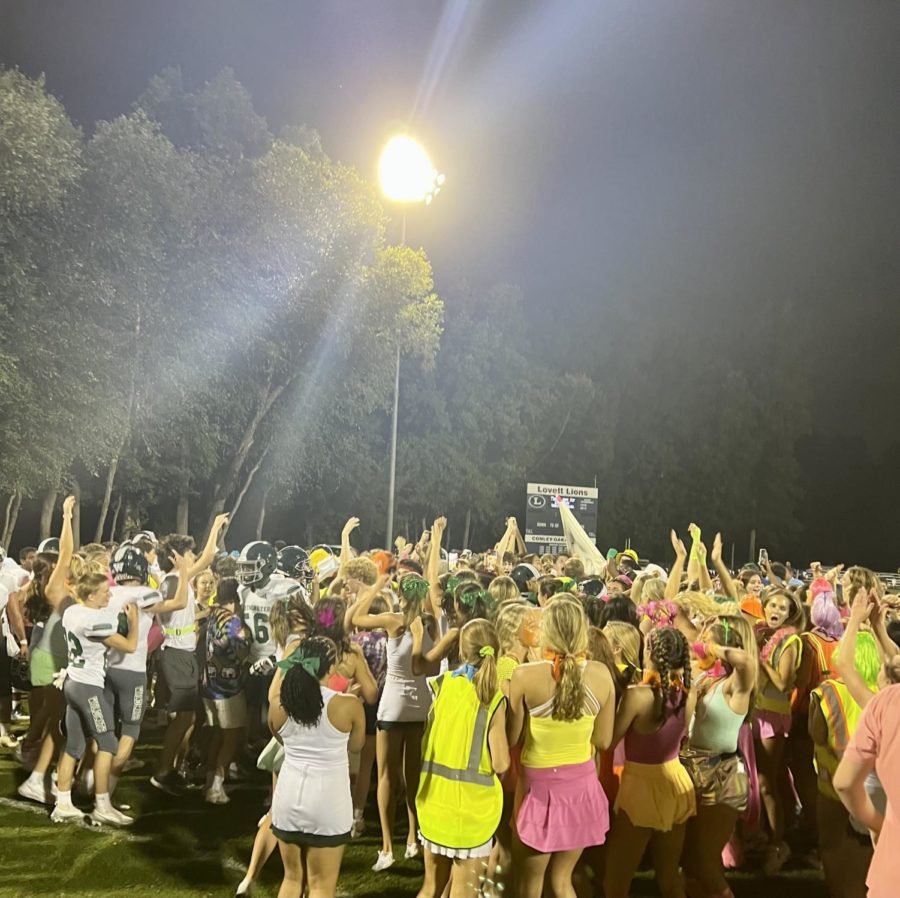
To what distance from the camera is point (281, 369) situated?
80.7 ft

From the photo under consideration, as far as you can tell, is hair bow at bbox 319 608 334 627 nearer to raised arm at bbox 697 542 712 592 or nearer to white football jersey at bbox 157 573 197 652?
white football jersey at bbox 157 573 197 652

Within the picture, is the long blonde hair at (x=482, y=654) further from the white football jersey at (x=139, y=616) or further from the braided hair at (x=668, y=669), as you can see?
the white football jersey at (x=139, y=616)

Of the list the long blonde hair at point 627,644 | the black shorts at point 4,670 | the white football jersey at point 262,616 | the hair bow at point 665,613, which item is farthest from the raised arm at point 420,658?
the black shorts at point 4,670

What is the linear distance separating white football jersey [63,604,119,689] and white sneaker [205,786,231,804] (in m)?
1.44

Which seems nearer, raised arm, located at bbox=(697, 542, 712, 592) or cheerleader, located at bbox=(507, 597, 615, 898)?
cheerleader, located at bbox=(507, 597, 615, 898)

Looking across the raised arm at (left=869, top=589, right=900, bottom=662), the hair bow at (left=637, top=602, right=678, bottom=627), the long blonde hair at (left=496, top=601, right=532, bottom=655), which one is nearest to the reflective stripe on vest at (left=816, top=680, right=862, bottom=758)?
the raised arm at (left=869, top=589, right=900, bottom=662)

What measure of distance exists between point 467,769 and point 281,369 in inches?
850

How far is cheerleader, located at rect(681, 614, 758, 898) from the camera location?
4.51 m

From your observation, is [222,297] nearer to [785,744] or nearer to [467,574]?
[467,574]

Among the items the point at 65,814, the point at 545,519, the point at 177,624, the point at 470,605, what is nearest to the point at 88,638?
the point at 177,624

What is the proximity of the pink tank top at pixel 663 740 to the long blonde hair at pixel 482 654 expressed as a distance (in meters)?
0.90

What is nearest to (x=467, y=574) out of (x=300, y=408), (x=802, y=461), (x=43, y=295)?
(x=43, y=295)

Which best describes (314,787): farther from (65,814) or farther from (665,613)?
(65,814)

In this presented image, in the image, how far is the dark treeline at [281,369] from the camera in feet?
56.0
